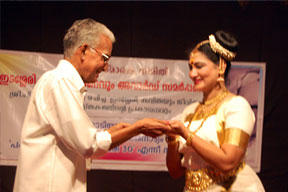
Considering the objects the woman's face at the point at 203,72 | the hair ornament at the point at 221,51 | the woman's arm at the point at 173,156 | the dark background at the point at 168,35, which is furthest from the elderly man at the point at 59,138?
the dark background at the point at 168,35

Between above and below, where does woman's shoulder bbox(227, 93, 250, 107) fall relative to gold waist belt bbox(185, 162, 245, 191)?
above

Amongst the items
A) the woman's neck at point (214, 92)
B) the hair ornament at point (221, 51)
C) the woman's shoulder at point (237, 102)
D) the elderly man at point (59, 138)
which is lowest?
the elderly man at point (59, 138)

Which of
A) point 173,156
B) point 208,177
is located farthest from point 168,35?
point 208,177

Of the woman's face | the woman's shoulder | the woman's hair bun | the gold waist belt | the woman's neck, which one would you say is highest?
the woman's hair bun

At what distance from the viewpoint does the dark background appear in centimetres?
349

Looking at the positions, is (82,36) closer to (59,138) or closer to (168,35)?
(59,138)

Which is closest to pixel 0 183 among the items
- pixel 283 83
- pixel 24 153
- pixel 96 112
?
pixel 96 112

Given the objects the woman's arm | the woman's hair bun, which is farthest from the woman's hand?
the woman's hair bun

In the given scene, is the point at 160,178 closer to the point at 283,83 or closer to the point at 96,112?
the point at 96,112

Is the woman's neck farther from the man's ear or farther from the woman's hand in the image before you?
the man's ear

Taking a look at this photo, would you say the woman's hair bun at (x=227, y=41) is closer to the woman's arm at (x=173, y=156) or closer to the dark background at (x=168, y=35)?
the woman's arm at (x=173, y=156)

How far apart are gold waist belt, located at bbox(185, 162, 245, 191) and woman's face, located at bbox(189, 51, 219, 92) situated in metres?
0.49

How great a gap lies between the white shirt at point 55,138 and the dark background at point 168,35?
1.99 metres

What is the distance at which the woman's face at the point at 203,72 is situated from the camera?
1974 millimetres
